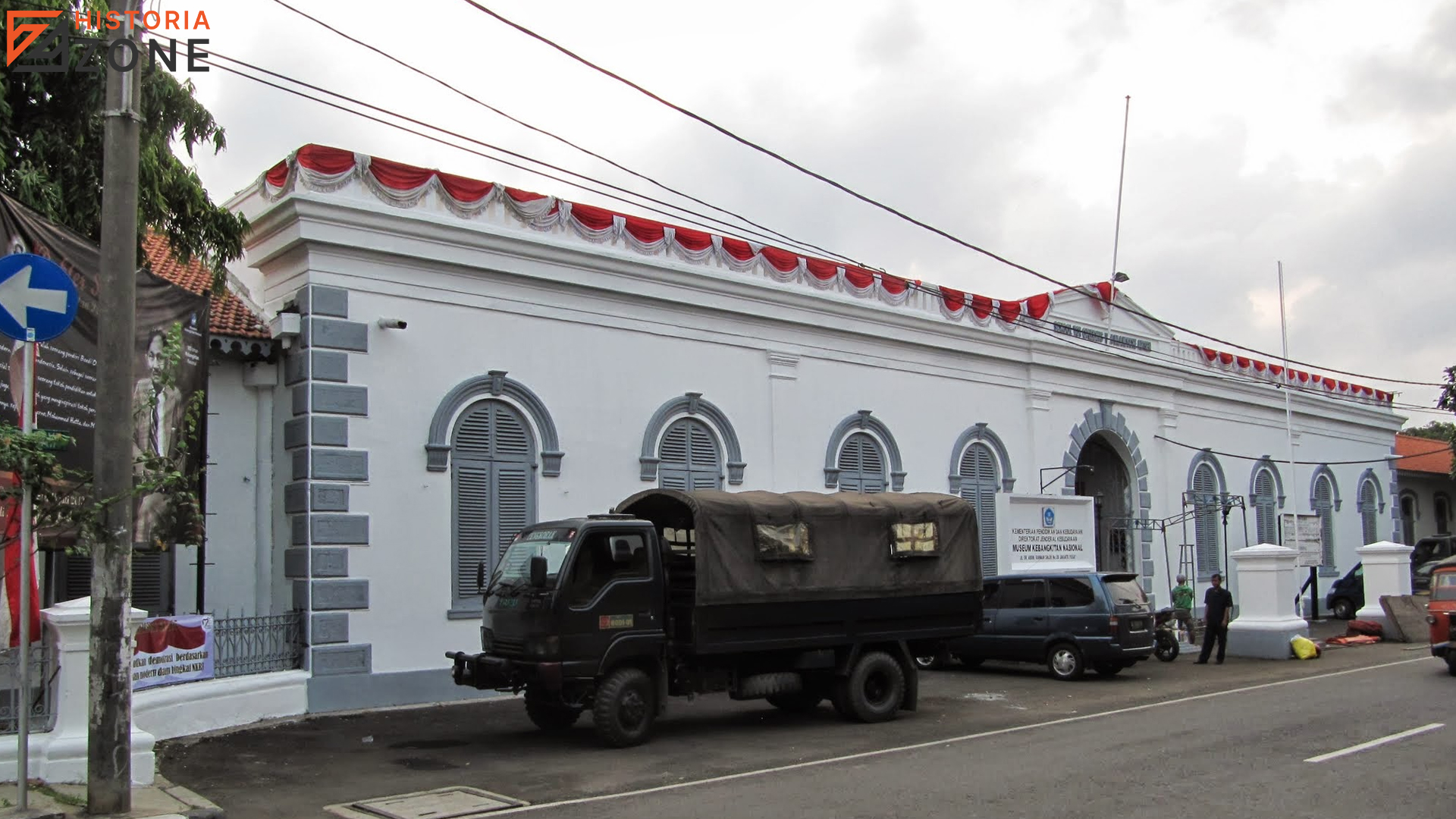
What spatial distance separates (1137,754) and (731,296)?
10.7 metres

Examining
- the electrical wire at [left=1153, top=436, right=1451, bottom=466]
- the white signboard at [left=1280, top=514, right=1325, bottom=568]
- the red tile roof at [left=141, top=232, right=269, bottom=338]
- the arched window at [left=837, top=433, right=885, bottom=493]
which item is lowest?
the white signboard at [left=1280, top=514, right=1325, bottom=568]

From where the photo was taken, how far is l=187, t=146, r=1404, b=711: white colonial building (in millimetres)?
15188

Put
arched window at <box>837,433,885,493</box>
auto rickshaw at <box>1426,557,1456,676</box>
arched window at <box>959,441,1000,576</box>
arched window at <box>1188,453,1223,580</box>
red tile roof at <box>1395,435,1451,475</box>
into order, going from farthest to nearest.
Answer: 1. red tile roof at <box>1395,435,1451,475</box>
2. arched window at <box>1188,453,1223,580</box>
3. arched window at <box>959,441,1000,576</box>
4. arched window at <box>837,433,885,493</box>
5. auto rickshaw at <box>1426,557,1456,676</box>

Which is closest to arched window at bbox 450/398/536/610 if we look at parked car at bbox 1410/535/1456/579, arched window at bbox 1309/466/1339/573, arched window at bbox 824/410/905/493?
arched window at bbox 824/410/905/493

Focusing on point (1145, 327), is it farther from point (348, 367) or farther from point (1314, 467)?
point (348, 367)

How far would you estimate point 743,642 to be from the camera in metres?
13.0

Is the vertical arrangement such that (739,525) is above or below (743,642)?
above

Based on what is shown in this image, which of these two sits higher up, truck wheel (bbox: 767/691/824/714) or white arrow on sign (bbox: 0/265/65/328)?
white arrow on sign (bbox: 0/265/65/328)

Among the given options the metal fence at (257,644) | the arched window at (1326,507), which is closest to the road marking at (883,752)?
the metal fence at (257,644)

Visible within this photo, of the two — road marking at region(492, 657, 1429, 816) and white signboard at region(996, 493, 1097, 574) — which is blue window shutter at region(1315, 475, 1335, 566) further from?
road marking at region(492, 657, 1429, 816)

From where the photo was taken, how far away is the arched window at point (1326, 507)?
111 ft

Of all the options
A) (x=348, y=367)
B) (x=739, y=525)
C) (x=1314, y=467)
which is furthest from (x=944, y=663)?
(x=1314, y=467)

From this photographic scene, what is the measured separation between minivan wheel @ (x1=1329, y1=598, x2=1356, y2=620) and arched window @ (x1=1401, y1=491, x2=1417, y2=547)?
10886 millimetres

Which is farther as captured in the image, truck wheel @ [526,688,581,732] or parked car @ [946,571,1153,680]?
parked car @ [946,571,1153,680]
